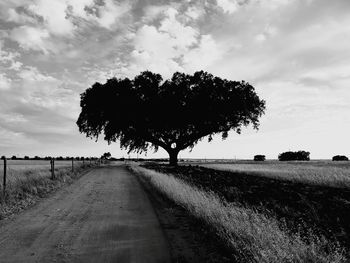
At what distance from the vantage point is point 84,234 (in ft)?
23.7

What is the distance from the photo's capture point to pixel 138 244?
6438 mm

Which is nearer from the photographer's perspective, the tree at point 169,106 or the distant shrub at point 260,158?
the tree at point 169,106

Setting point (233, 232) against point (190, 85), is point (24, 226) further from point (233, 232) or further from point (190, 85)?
point (190, 85)

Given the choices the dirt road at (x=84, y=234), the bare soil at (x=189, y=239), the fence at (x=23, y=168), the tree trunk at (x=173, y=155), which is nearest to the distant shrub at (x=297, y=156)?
the tree trunk at (x=173, y=155)

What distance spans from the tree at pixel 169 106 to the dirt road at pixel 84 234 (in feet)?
99.0

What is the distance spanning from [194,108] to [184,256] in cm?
3548

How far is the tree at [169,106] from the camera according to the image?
40750 mm

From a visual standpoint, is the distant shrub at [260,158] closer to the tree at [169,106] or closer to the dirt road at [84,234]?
the tree at [169,106]

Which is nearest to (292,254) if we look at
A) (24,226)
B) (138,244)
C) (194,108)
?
(138,244)

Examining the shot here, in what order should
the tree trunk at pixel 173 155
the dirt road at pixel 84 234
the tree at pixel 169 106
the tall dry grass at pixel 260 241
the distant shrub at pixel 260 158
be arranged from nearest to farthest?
the tall dry grass at pixel 260 241, the dirt road at pixel 84 234, the tree at pixel 169 106, the tree trunk at pixel 173 155, the distant shrub at pixel 260 158

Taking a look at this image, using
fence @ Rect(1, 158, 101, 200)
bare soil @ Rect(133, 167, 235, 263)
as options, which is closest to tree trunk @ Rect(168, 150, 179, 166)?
fence @ Rect(1, 158, 101, 200)

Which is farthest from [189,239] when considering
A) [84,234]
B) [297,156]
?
[297,156]

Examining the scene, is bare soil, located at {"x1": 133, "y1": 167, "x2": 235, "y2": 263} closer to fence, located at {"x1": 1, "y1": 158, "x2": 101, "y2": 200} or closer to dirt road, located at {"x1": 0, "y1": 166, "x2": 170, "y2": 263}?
dirt road, located at {"x1": 0, "y1": 166, "x2": 170, "y2": 263}

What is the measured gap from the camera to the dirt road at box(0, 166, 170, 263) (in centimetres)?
568
